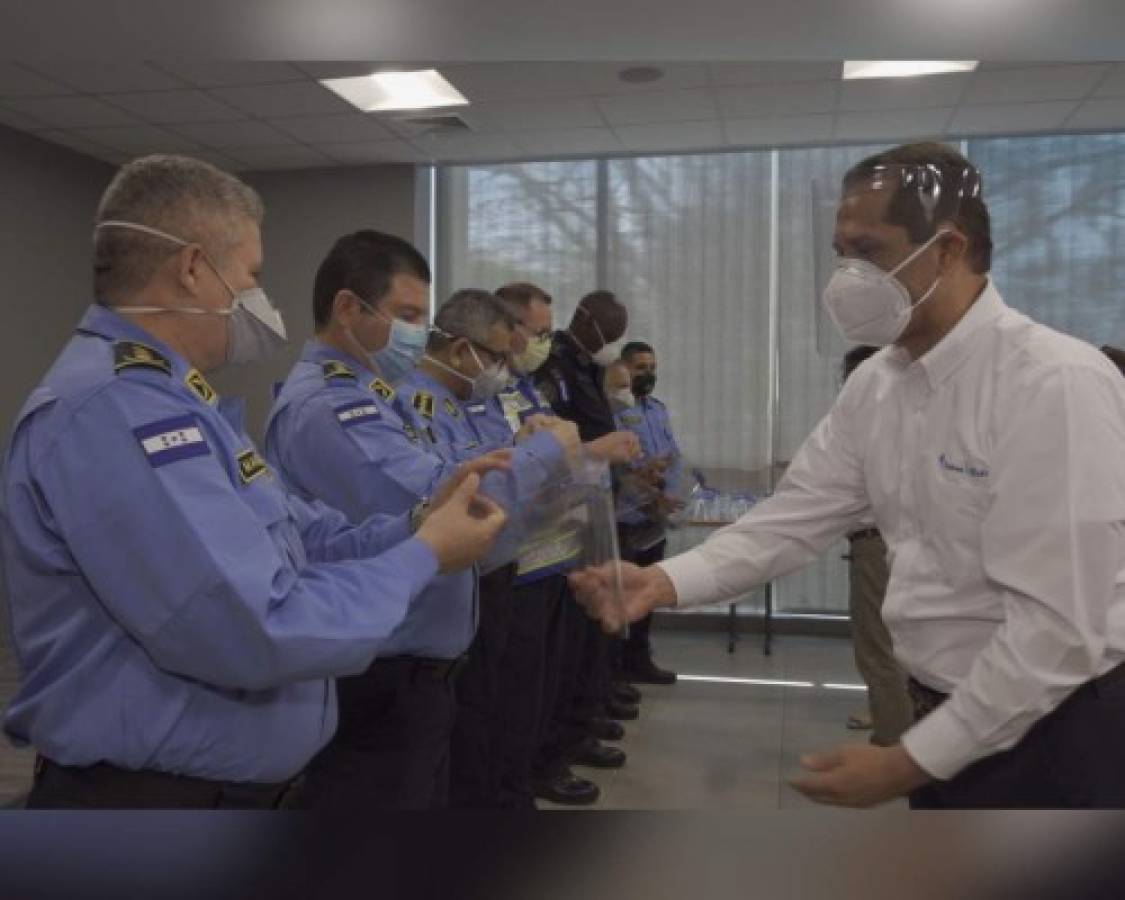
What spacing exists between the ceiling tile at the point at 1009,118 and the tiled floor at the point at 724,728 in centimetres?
327

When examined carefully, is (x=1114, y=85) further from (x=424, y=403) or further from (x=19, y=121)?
(x=19, y=121)

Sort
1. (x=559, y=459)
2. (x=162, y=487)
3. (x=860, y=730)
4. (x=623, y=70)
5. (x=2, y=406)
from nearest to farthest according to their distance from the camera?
1. (x=162, y=487)
2. (x=559, y=459)
3. (x=860, y=730)
4. (x=623, y=70)
5. (x=2, y=406)

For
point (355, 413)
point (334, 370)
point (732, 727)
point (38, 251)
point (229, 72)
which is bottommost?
point (732, 727)

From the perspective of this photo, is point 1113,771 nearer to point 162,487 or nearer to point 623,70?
point 162,487

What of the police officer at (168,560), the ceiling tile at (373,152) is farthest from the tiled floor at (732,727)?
the ceiling tile at (373,152)

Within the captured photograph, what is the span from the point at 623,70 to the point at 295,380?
3.04 meters

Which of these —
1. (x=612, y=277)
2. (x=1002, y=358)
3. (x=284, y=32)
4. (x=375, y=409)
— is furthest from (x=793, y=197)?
(x=1002, y=358)

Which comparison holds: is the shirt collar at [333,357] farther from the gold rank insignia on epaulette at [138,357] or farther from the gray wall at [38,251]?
the gray wall at [38,251]

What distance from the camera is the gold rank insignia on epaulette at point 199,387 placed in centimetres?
135

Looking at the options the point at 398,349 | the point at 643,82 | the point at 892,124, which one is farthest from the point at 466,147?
the point at 398,349

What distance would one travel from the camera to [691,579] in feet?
5.73

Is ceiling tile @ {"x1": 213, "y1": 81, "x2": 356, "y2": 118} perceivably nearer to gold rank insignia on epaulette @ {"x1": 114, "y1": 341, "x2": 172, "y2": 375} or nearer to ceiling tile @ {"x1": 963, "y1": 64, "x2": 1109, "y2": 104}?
ceiling tile @ {"x1": 963, "y1": 64, "x2": 1109, "y2": 104}

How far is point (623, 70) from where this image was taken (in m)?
4.61

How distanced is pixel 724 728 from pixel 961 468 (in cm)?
317
